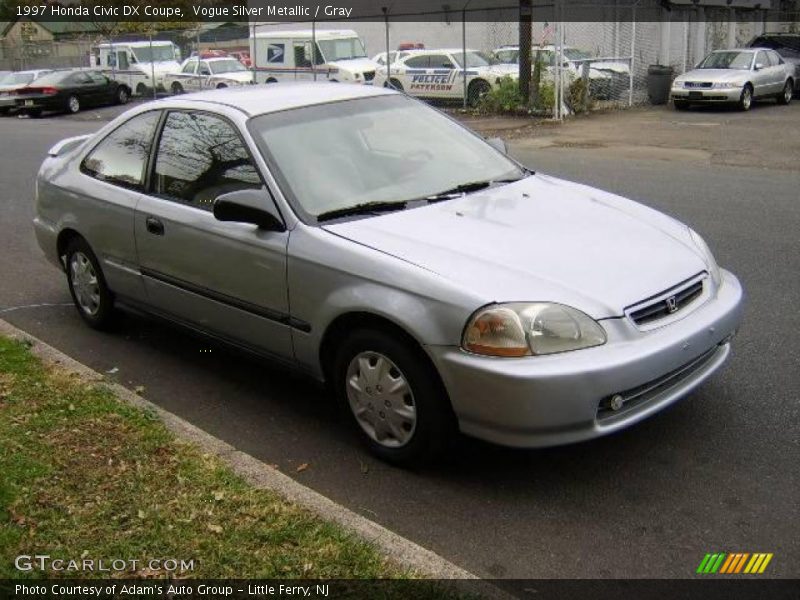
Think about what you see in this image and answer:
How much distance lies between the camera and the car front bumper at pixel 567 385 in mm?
3350

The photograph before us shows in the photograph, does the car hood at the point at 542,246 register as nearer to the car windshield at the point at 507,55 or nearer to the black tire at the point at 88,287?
the black tire at the point at 88,287

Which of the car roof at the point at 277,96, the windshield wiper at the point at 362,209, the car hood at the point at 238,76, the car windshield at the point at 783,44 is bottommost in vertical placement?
the windshield wiper at the point at 362,209

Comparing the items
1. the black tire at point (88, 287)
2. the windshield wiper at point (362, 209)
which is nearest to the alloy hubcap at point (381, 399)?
the windshield wiper at point (362, 209)

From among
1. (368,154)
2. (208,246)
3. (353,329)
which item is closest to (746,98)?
(368,154)

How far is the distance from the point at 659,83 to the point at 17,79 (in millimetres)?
20613

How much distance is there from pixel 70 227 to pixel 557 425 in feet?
12.1

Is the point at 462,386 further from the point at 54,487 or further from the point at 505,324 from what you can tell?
the point at 54,487

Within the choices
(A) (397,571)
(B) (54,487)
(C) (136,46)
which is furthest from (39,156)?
(C) (136,46)

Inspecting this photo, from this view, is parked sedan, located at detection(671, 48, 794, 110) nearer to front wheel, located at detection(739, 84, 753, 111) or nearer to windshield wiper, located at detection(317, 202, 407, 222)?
front wheel, located at detection(739, 84, 753, 111)

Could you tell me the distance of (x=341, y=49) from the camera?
27391mm

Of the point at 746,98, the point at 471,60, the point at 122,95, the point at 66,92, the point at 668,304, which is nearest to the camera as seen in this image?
the point at 668,304

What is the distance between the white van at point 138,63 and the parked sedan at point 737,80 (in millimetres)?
18138

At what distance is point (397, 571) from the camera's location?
9.58 feet

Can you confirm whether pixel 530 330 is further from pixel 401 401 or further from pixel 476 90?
pixel 476 90
